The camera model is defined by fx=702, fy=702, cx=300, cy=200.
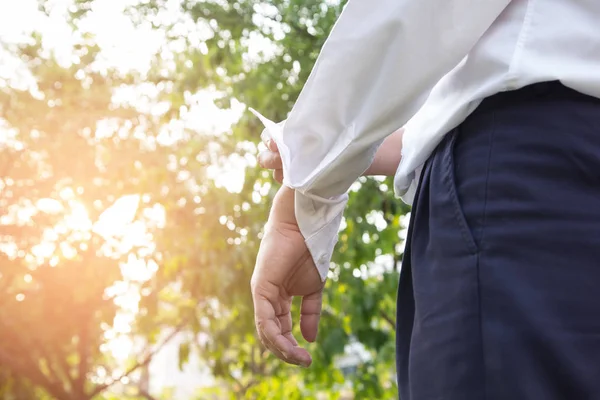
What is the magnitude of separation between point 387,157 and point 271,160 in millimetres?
171

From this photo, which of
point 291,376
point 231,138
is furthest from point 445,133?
point 291,376

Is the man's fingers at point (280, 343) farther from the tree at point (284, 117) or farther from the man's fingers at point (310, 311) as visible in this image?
the tree at point (284, 117)

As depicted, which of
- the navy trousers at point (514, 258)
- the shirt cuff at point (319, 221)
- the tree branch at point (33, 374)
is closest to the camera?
the navy trousers at point (514, 258)

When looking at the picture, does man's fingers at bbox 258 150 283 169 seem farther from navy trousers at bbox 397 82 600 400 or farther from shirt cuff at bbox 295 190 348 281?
navy trousers at bbox 397 82 600 400

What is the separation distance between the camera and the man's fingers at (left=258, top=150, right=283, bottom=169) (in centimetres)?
87

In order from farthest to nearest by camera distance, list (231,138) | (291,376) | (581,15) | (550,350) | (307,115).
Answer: (291,376) < (231,138) < (307,115) < (581,15) < (550,350)

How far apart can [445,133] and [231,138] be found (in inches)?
157

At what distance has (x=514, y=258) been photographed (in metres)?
0.58

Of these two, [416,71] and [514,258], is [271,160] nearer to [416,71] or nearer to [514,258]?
[416,71]

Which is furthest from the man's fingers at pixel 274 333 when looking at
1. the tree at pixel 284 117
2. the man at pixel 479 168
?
the tree at pixel 284 117

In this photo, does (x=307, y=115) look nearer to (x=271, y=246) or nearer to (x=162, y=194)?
(x=271, y=246)

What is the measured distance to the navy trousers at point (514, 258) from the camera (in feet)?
1.82

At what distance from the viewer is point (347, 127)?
75 centimetres

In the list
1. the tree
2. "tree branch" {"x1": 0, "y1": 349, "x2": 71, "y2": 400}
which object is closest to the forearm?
the tree
